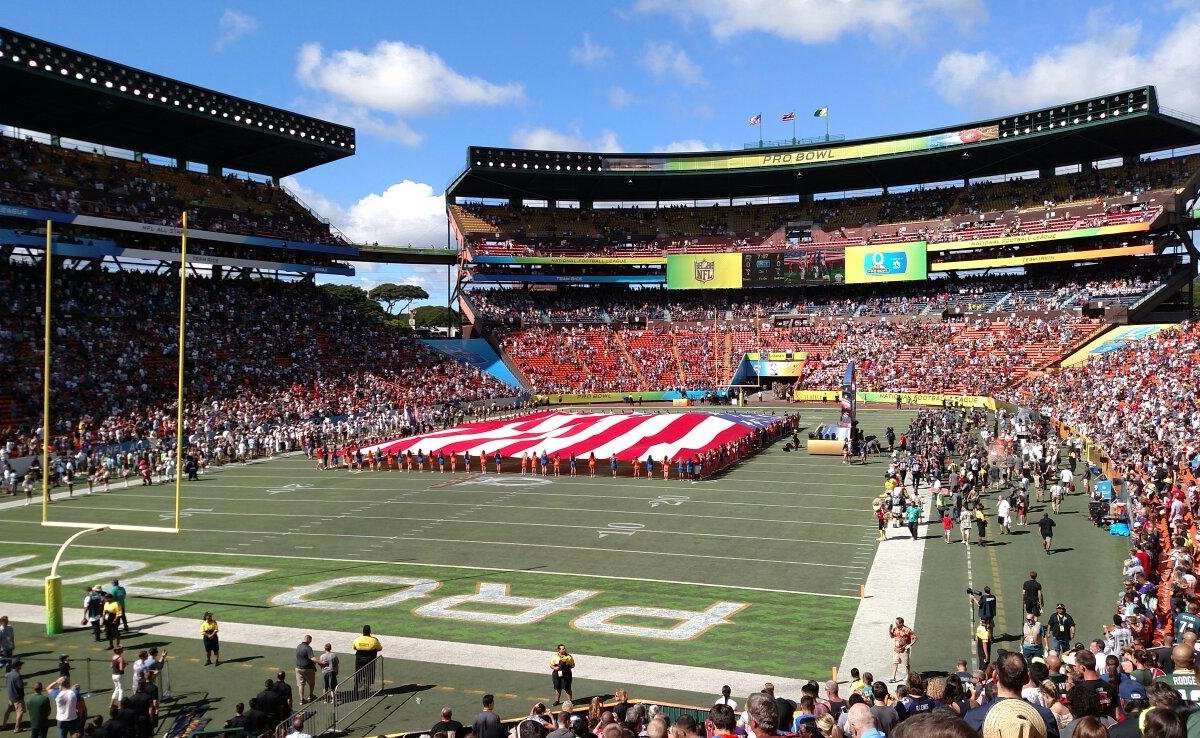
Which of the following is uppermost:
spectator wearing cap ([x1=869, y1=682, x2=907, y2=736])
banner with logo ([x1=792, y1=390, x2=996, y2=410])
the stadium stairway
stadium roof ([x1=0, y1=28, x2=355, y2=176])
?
stadium roof ([x1=0, y1=28, x2=355, y2=176])

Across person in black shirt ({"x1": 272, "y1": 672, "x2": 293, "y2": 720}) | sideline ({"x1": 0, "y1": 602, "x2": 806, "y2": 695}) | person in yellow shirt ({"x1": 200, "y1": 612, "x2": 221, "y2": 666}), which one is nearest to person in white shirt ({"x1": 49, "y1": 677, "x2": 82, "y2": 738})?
person in yellow shirt ({"x1": 200, "y1": 612, "x2": 221, "y2": 666})

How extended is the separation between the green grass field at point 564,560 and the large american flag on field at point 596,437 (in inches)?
103

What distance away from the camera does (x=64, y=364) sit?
1644 inches

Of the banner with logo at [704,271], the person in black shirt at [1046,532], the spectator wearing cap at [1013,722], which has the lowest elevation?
the person in black shirt at [1046,532]

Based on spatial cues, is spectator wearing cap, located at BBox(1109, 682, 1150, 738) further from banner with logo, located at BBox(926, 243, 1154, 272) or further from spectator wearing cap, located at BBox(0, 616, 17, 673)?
banner with logo, located at BBox(926, 243, 1154, 272)

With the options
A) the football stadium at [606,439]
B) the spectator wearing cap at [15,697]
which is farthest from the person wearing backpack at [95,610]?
the spectator wearing cap at [15,697]

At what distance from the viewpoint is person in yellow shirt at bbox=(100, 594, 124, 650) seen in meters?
15.6

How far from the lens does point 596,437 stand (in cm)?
3784

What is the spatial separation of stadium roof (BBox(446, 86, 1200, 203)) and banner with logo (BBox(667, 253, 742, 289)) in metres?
7.16

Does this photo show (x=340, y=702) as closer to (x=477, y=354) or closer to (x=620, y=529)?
(x=620, y=529)

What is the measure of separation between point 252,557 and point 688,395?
4316 cm

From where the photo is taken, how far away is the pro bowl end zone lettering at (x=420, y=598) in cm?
1633

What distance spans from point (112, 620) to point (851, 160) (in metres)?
66.6

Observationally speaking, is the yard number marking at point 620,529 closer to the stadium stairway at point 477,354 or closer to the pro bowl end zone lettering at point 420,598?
the pro bowl end zone lettering at point 420,598
